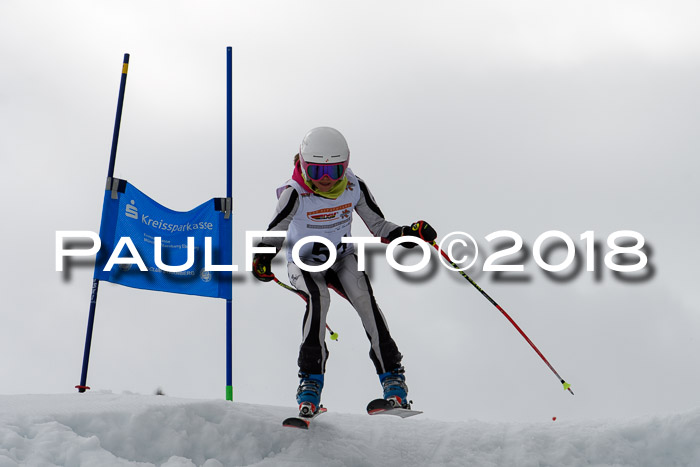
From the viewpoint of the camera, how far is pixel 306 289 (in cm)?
534

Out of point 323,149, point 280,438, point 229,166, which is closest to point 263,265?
point 323,149

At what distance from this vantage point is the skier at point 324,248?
5.15 meters

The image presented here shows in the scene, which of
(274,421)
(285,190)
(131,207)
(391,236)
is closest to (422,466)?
(274,421)

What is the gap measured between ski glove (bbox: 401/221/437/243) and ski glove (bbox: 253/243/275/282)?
1.14 meters

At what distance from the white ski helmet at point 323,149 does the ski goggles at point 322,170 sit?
0.03m

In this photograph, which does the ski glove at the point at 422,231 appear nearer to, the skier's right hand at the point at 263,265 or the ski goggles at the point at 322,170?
the ski goggles at the point at 322,170

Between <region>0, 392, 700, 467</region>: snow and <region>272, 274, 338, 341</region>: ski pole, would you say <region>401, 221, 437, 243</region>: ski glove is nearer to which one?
<region>272, 274, 338, 341</region>: ski pole

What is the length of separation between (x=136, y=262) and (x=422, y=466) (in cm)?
453

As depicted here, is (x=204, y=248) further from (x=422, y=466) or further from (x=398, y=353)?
(x=422, y=466)

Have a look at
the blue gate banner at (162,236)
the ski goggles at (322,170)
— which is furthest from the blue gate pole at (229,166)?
the ski goggles at (322,170)

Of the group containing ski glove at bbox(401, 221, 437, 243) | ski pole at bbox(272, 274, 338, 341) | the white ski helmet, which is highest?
the white ski helmet

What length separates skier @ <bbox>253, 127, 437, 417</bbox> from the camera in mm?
5148

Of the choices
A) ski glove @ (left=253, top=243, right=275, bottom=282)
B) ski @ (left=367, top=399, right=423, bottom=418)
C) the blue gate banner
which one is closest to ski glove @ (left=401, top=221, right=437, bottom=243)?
ski glove @ (left=253, top=243, right=275, bottom=282)

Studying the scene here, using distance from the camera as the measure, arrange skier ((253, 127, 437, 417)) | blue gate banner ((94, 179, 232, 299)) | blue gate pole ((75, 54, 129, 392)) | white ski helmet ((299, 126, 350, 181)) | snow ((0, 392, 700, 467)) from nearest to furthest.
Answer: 1. snow ((0, 392, 700, 467))
2. skier ((253, 127, 437, 417))
3. white ski helmet ((299, 126, 350, 181))
4. blue gate pole ((75, 54, 129, 392))
5. blue gate banner ((94, 179, 232, 299))
